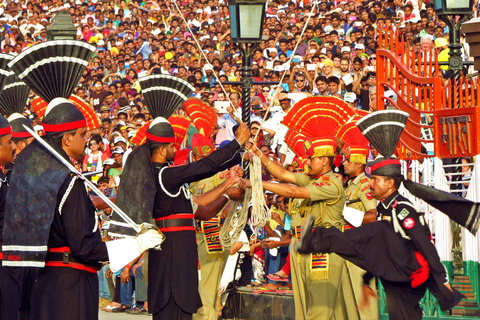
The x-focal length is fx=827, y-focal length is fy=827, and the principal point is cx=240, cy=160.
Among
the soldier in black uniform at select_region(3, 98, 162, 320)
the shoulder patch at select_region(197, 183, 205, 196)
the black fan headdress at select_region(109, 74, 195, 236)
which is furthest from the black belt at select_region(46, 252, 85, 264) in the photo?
the shoulder patch at select_region(197, 183, 205, 196)

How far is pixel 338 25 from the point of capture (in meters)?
19.4

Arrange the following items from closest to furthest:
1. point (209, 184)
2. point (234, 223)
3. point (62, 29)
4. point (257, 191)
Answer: point (257, 191), point (234, 223), point (62, 29), point (209, 184)

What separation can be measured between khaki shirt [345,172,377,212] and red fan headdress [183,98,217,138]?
2.35 metres

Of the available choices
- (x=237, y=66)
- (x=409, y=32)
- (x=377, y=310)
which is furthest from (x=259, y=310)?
(x=237, y=66)

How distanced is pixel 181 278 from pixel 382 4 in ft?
41.8

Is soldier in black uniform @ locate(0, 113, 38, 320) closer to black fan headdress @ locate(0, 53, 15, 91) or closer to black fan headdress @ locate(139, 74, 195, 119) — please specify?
black fan headdress @ locate(0, 53, 15, 91)

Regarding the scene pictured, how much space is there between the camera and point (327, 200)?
8.41 m

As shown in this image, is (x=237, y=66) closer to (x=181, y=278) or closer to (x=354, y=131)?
(x=354, y=131)

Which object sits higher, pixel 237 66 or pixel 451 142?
pixel 237 66

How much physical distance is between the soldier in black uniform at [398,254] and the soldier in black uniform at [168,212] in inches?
52.3

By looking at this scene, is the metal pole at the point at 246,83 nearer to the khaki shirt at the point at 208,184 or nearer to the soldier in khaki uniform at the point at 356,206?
the khaki shirt at the point at 208,184

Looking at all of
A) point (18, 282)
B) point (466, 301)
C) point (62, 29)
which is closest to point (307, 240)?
point (18, 282)

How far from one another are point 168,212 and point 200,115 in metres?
3.19

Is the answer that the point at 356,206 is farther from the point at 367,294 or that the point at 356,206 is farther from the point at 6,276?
the point at 6,276
